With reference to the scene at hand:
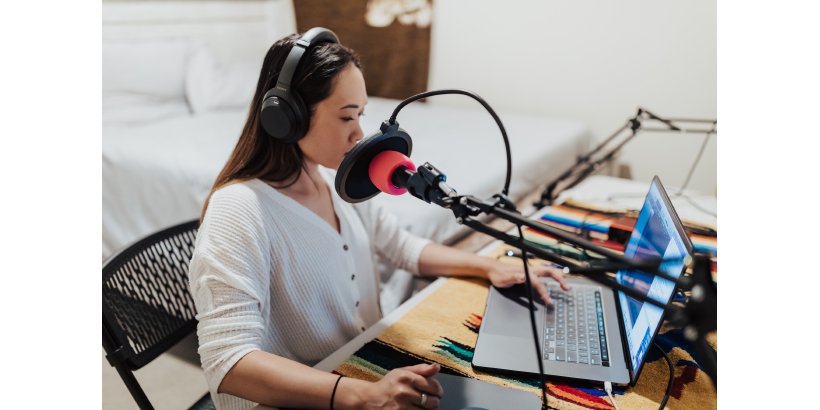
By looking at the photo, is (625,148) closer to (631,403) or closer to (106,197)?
(631,403)

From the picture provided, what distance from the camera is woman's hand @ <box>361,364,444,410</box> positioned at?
2.02 feet

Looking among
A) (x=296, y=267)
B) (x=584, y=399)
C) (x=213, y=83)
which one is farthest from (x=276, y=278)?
(x=213, y=83)

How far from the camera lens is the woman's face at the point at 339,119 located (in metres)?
0.80

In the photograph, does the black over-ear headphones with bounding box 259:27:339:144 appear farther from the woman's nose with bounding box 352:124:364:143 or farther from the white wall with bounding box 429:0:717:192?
the white wall with bounding box 429:0:717:192

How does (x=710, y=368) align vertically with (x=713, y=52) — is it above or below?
below

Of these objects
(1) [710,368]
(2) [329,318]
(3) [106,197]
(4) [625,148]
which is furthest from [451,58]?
(1) [710,368]

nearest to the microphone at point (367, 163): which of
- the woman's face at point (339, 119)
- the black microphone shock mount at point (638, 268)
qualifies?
the black microphone shock mount at point (638, 268)

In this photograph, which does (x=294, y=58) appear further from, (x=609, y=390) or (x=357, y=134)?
(x=609, y=390)

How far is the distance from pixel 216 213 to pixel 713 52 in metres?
2.08

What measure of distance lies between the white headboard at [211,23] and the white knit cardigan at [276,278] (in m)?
2.21

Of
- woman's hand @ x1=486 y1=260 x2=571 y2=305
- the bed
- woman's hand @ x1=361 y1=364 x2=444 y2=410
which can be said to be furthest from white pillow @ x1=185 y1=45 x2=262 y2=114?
woman's hand @ x1=361 y1=364 x2=444 y2=410

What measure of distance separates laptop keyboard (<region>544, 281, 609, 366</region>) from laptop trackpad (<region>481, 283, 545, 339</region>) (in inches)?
1.1

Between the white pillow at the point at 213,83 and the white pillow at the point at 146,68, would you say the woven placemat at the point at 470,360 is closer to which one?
the white pillow at the point at 213,83

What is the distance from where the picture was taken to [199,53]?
2523mm
